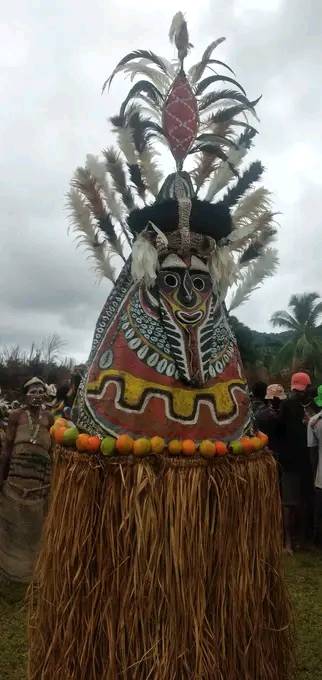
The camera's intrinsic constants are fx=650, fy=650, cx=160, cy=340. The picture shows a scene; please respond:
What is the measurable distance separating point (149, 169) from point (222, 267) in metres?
0.59

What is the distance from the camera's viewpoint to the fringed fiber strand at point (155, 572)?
238 centimetres

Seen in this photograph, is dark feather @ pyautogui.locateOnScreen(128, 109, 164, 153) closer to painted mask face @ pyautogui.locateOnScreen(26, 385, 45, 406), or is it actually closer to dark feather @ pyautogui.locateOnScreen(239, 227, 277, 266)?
dark feather @ pyautogui.locateOnScreen(239, 227, 277, 266)

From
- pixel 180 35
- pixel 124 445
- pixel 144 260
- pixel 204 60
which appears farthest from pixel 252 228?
pixel 124 445

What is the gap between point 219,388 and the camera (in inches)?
108

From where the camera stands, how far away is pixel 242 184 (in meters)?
3.07

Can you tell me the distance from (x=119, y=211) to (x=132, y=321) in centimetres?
59

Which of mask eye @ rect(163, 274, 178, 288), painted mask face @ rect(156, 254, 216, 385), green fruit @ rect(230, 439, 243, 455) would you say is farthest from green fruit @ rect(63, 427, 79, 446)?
mask eye @ rect(163, 274, 178, 288)

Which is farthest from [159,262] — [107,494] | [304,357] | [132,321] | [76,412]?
[304,357]

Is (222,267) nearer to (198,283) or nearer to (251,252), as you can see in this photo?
(198,283)

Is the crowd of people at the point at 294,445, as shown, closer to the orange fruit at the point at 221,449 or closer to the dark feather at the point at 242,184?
the dark feather at the point at 242,184

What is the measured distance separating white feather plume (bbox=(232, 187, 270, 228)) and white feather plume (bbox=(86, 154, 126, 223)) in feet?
1.75

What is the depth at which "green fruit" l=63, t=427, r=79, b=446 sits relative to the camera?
8.74 ft

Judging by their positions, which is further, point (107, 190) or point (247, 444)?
point (107, 190)

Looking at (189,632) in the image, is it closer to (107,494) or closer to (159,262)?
(107,494)
